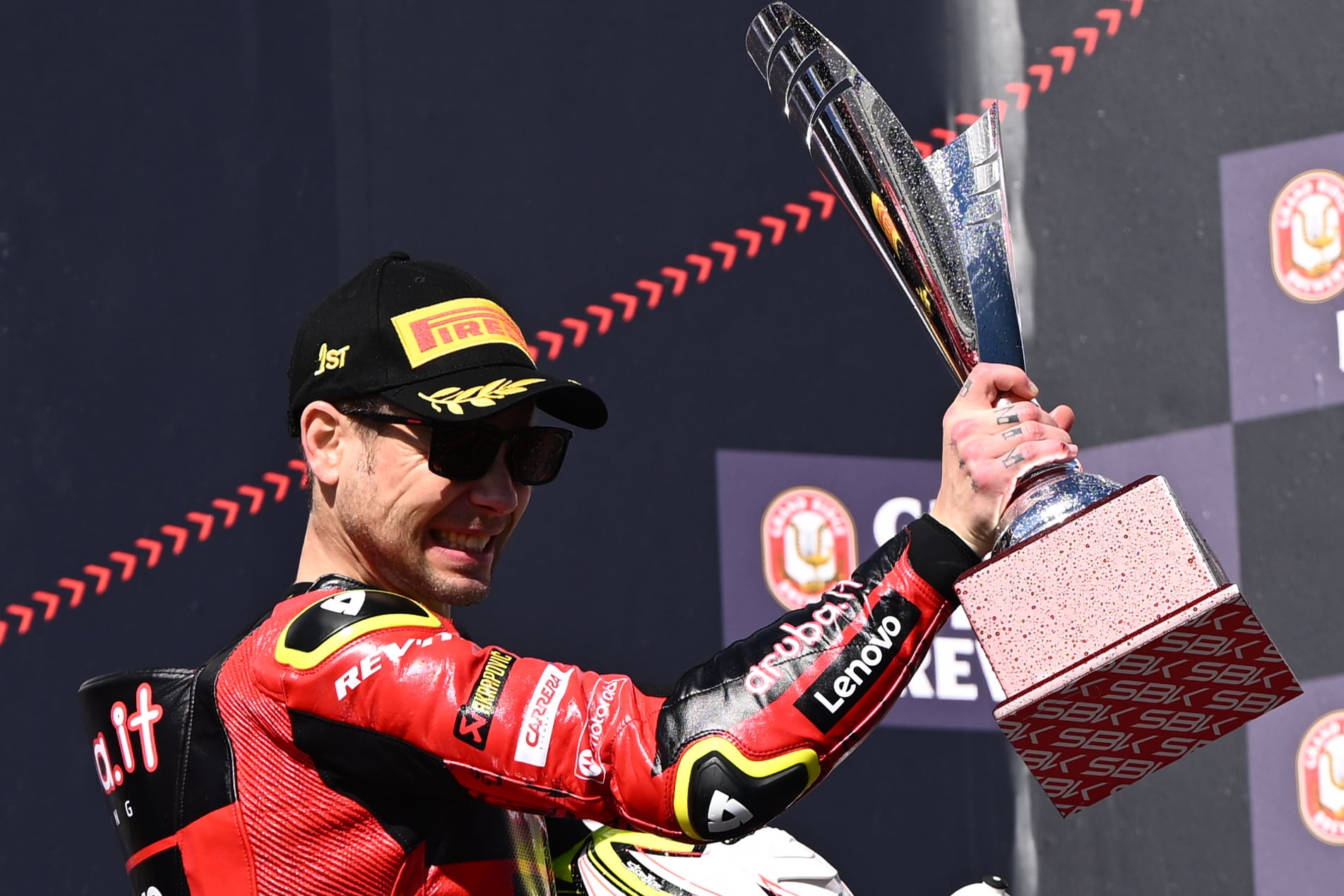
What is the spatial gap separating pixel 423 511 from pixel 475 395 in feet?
0.43

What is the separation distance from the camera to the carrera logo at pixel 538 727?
5.19 ft

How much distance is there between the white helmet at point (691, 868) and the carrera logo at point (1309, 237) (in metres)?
1.65

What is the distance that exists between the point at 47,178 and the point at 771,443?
4.43 ft

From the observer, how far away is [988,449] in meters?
1.57

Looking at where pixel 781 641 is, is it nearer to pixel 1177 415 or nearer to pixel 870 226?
pixel 870 226

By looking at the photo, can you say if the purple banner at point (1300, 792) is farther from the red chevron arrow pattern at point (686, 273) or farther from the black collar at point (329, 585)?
the black collar at point (329, 585)

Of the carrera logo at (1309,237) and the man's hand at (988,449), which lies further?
the carrera logo at (1309,237)

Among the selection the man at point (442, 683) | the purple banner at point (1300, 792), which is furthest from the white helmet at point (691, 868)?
the purple banner at point (1300, 792)

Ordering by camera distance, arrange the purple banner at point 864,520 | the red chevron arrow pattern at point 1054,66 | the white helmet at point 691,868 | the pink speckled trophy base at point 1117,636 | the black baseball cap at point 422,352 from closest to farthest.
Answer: the pink speckled trophy base at point 1117,636
the black baseball cap at point 422,352
the white helmet at point 691,868
the purple banner at point 864,520
the red chevron arrow pattern at point 1054,66

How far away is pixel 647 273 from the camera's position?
332 centimetres

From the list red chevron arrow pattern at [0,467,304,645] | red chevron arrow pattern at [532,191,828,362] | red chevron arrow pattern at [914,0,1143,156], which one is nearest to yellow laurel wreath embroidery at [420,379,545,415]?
red chevron arrow pattern at [0,467,304,645]

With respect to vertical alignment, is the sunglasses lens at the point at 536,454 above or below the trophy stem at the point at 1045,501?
above

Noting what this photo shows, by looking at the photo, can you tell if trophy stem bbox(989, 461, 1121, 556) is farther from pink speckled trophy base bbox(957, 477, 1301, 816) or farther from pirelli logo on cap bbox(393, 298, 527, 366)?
pirelli logo on cap bbox(393, 298, 527, 366)

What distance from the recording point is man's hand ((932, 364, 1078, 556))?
1.57 metres
